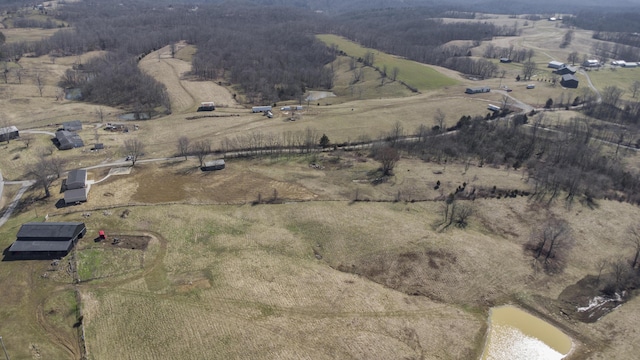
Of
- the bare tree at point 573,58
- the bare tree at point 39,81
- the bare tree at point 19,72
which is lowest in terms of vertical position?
the bare tree at point 39,81

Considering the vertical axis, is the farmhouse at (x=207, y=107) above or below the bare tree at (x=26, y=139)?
above

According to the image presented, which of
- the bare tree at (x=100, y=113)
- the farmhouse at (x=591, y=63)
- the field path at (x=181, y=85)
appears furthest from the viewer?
the farmhouse at (x=591, y=63)

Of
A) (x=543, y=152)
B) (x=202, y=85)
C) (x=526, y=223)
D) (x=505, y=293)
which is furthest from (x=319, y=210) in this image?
(x=202, y=85)

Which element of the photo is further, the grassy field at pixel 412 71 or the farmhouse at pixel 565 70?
the farmhouse at pixel 565 70

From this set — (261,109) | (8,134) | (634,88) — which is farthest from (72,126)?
(634,88)

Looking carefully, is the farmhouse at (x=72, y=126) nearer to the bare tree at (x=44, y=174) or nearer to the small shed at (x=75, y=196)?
the bare tree at (x=44, y=174)

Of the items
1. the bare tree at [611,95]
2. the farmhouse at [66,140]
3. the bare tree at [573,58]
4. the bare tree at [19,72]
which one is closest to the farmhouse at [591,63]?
the bare tree at [573,58]

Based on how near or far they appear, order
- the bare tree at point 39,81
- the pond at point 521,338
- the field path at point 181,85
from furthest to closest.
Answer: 1. the bare tree at point 39,81
2. the field path at point 181,85
3. the pond at point 521,338
